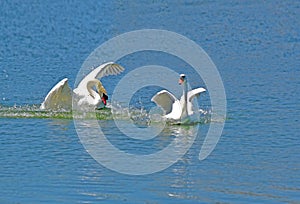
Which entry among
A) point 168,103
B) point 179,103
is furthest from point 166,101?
point 179,103

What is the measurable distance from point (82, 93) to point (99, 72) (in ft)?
2.17

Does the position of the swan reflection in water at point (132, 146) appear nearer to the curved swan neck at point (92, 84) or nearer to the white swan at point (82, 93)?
the white swan at point (82, 93)

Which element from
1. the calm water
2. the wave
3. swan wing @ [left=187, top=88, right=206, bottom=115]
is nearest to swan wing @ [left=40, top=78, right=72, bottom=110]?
the wave

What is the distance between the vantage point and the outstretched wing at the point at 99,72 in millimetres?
20906

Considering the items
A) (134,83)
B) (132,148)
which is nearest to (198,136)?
(132,148)

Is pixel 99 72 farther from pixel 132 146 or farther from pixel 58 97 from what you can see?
pixel 132 146

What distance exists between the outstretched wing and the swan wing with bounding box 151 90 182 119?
2122 mm

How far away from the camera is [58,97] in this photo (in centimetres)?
2009

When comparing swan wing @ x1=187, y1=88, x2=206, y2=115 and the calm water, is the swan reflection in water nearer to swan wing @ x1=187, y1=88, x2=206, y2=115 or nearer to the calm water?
the calm water

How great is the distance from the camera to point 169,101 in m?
19.4

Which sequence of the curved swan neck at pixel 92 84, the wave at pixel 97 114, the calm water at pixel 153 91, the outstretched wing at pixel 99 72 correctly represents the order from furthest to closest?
the outstretched wing at pixel 99 72
the curved swan neck at pixel 92 84
the wave at pixel 97 114
the calm water at pixel 153 91

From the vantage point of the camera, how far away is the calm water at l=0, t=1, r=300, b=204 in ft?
43.9

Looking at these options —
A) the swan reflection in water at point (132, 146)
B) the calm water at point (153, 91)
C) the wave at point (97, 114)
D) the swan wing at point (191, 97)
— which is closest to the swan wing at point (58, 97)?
the wave at point (97, 114)

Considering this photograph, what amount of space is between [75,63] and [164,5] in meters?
12.1
